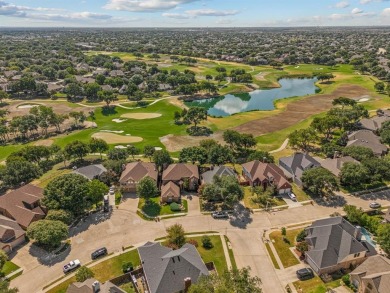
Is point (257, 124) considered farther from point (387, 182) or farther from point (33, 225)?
point (33, 225)

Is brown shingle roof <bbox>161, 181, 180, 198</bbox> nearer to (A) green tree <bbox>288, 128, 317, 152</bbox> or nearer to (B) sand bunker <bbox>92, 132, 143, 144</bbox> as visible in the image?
(B) sand bunker <bbox>92, 132, 143, 144</bbox>

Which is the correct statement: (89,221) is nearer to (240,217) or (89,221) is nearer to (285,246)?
(240,217)

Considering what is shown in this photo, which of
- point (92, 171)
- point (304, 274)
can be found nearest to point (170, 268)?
point (304, 274)

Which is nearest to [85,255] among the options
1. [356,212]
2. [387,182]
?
[356,212]

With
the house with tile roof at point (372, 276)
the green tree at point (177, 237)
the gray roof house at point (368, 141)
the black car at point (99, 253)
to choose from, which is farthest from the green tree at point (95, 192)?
the gray roof house at point (368, 141)

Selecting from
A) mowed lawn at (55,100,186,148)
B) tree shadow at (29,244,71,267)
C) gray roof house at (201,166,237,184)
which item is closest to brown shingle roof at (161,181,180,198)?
gray roof house at (201,166,237,184)
